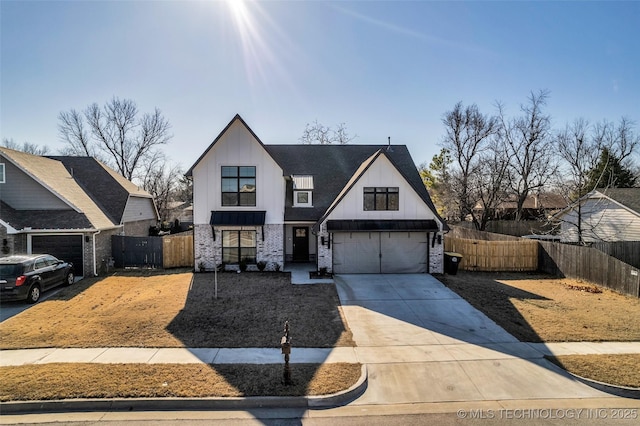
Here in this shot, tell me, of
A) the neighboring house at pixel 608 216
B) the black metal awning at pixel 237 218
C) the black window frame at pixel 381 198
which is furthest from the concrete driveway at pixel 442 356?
the neighboring house at pixel 608 216

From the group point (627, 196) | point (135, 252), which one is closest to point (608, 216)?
point (627, 196)

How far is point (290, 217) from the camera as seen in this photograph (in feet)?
60.0

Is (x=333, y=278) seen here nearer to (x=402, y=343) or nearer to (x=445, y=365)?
(x=402, y=343)

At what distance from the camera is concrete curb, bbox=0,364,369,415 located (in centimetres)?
625

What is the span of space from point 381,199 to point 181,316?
35.3 feet

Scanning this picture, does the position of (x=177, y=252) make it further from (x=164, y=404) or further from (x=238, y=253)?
(x=164, y=404)

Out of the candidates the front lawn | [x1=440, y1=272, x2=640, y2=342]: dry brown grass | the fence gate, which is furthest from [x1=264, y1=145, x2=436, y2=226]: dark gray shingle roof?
the fence gate

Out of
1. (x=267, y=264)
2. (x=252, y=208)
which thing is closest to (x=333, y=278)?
(x=267, y=264)

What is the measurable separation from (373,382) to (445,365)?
195cm

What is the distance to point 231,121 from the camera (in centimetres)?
1705

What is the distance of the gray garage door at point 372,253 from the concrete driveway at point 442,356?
12.8ft

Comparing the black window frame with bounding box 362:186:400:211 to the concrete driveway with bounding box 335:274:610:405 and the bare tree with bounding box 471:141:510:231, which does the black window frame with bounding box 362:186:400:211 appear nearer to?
the concrete driveway with bounding box 335:274:610:405

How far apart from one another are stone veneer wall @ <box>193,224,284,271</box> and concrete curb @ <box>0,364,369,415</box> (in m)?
11.4

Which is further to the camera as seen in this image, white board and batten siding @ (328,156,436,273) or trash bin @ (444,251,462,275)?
trash bin @ (444,251,462,275)
